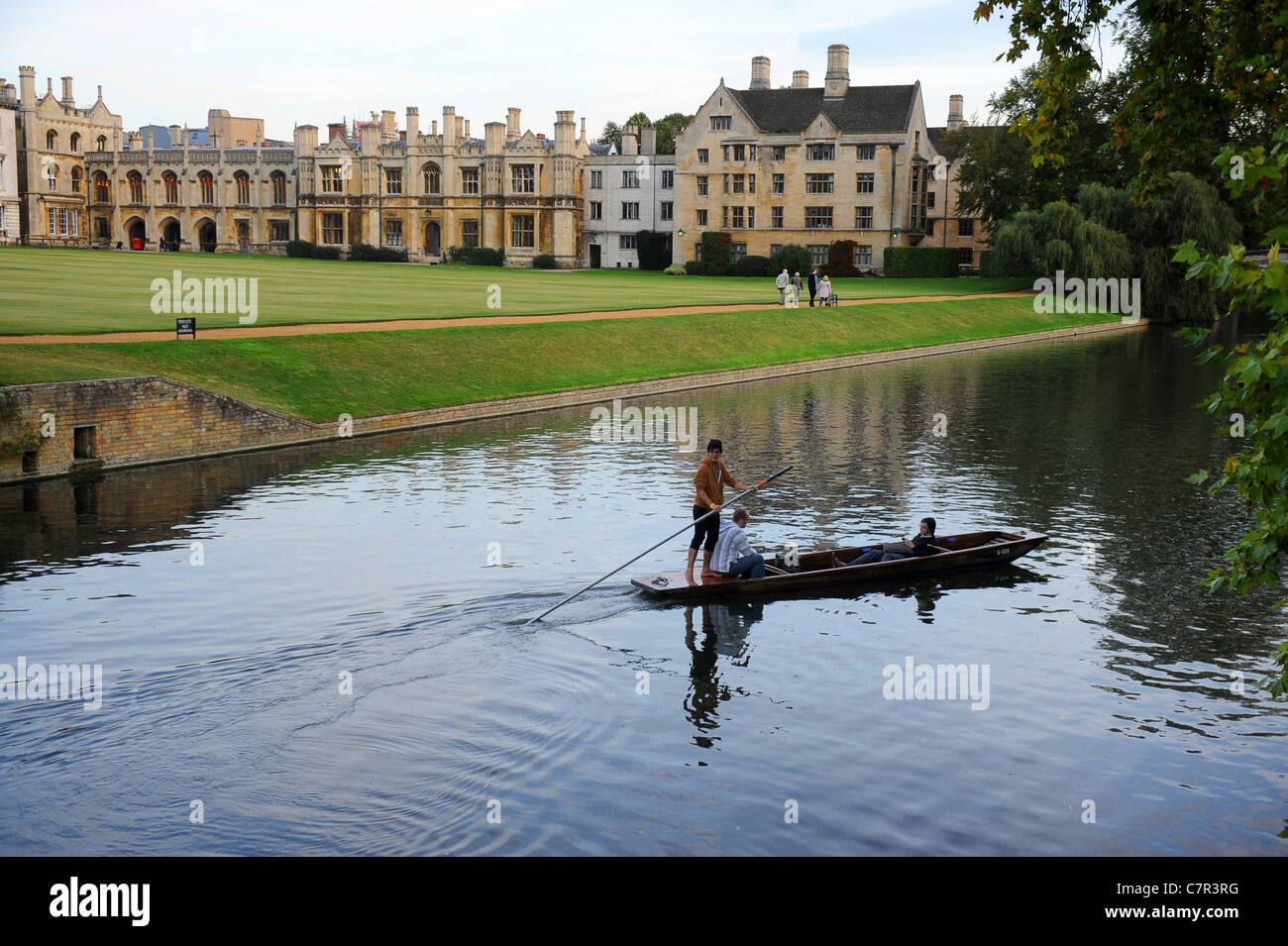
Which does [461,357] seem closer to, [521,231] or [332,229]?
[521,231]

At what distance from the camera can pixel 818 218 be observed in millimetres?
92438

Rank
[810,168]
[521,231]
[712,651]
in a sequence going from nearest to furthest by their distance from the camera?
[712,651] → [810,168] → [521,231]

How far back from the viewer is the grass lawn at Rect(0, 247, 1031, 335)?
123ft

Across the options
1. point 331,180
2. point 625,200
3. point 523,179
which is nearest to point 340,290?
point 625,200

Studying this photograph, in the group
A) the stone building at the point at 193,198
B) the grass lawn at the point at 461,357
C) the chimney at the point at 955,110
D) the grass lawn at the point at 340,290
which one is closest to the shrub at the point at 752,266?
the grass lawn at the point at 340,290

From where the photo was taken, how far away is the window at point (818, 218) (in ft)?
302

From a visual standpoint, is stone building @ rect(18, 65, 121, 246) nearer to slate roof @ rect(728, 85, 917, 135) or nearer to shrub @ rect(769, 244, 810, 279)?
slate roof @ rect(728, 85, 917, 135)

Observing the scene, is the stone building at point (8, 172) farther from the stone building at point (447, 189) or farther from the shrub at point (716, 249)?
the shrub at point (716, 249)

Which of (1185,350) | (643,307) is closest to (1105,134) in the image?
(1185,350)

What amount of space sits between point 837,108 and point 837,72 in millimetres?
2862

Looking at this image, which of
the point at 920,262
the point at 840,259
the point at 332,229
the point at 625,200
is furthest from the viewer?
the point at 332,229

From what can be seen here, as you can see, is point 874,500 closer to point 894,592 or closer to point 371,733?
point 894,592

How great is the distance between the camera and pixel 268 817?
10.4 meters

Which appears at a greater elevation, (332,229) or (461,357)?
(332,229)
